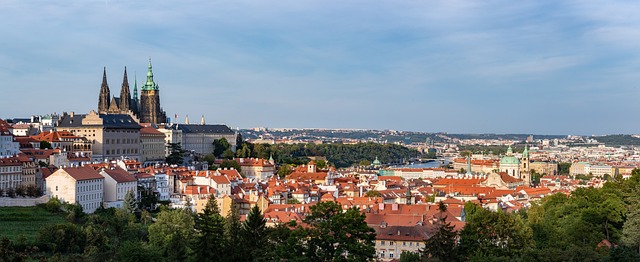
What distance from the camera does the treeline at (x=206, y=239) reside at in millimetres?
37938

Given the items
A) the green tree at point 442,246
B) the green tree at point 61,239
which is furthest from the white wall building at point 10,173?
the green tree at point 442,246

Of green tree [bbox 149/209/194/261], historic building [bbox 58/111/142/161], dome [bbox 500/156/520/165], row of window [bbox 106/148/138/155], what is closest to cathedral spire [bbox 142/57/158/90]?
historic building [bbox 58/111/142/161]

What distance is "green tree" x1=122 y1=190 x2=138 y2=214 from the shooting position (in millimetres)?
73500

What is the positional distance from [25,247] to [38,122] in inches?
3023

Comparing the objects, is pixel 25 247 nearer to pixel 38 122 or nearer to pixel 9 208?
pixel 9 208

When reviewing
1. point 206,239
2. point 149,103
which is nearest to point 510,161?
point 149,103

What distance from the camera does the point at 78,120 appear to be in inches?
4331

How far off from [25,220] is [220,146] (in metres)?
73.4

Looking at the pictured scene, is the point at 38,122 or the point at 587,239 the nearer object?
the point at 587,239

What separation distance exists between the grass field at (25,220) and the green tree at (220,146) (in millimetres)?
68355

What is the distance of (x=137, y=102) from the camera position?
14650 cm

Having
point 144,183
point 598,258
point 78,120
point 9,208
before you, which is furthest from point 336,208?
point 78,120

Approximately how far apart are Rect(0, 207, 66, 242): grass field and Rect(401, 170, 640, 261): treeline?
2949 cm

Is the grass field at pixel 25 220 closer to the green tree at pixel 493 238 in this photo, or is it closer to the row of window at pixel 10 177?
the row of window at pixel 10 177
